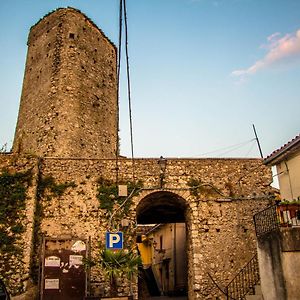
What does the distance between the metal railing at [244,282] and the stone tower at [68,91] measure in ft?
28.4

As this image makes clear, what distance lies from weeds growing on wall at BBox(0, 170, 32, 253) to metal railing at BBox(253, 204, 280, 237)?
770cm

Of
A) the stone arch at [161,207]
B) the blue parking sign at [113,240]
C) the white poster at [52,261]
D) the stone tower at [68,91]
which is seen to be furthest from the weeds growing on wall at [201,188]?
the stone tower at [68,91]

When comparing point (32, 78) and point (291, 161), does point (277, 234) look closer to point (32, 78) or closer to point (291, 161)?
point (291, 161)

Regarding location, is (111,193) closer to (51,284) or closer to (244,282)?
(51,284)

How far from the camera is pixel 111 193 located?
13.1 meters

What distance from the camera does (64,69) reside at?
17.8 metres

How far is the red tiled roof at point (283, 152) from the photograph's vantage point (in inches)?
401

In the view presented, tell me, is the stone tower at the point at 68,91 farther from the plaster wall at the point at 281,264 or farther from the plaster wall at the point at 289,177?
the plaster wall at the point at 281,264

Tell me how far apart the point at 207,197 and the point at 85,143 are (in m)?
6.79

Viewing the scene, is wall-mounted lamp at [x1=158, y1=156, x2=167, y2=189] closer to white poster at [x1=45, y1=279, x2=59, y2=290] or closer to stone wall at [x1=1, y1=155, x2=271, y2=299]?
stone wall at [x1=1, y1=155, x2=271, y2=299]

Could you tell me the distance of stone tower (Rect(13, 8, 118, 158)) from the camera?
1689 cm

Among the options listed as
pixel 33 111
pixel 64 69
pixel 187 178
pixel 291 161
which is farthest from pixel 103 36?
pixel 291 161

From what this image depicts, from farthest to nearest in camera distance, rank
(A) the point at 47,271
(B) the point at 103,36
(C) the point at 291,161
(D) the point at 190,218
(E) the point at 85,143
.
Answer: (B) the point at 103,36 < (E) the point at 85,143 < (D) the point at 190,218 < (A) the point at 47,271 < (C) the point at 291,161

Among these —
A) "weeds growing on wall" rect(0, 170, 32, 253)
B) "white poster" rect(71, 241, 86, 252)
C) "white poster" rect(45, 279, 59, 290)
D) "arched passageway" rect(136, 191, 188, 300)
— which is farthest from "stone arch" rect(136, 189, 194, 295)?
"weeds growing on wall" rect(0, 170, 32, 253)
